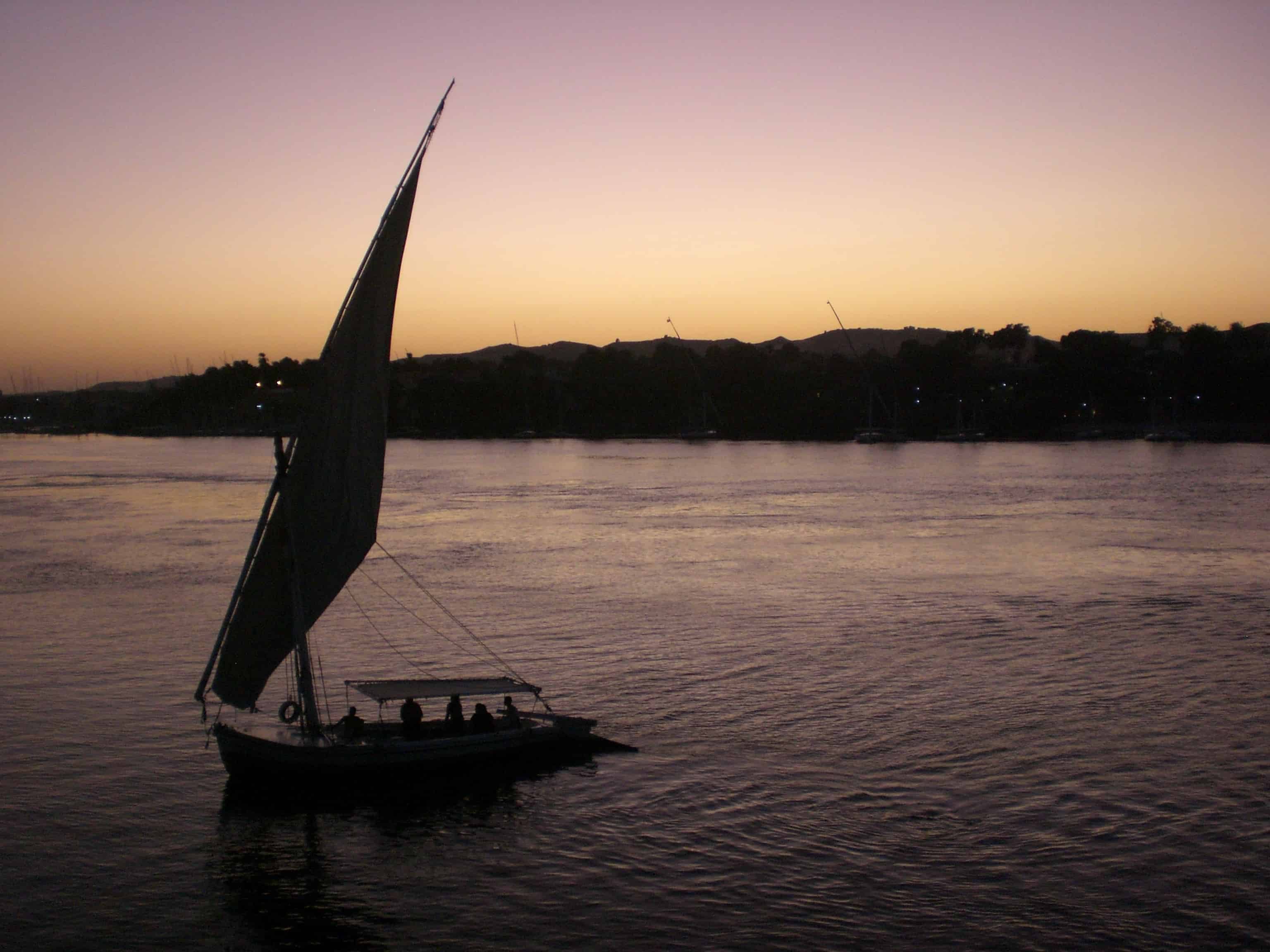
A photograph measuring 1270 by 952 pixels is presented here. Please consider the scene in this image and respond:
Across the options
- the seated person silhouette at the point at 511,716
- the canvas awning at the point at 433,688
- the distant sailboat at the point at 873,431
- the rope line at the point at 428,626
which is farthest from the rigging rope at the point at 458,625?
the distant sailboat at the point at 873,431

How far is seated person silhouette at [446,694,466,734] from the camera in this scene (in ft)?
64.9

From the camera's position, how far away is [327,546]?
18891 mm

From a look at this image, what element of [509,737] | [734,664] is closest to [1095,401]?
[734,664]

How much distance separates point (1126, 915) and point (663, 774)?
26.1 feet

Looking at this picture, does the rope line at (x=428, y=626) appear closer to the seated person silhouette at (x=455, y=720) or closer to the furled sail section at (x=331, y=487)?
the seated person silhouette at (x=455, y=720)

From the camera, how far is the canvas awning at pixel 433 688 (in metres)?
20.2

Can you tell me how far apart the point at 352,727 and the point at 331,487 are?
4.08 metres

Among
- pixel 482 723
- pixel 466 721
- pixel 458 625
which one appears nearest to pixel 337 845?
pixel 466 721

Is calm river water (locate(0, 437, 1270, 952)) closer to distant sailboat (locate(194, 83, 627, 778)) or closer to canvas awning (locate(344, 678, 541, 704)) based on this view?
distant sailboat (locate(194, 83, 627, 778))

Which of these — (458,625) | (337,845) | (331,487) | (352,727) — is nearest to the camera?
(337,845)

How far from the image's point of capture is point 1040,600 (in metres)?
38.8

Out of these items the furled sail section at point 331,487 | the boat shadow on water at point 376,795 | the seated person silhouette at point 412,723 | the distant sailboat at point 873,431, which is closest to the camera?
the furled sail section at point 331,487

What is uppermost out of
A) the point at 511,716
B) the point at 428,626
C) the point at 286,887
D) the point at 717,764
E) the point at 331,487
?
the point at 331,487

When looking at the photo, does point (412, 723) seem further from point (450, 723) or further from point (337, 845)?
point (337, 845)
